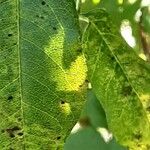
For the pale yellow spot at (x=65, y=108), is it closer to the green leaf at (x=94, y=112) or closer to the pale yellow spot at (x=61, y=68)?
the pale yellow spot at (x=61, y=68)

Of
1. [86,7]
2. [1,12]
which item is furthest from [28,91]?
[86,7]

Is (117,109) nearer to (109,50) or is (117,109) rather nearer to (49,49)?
(109,50)

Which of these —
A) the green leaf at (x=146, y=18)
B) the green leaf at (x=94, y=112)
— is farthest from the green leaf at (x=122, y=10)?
the green leaf at (x=94, y=112)

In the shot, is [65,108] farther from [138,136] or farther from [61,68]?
[138,136]

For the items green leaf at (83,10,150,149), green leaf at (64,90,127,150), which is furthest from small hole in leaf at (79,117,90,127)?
green leaf at (83,10,150,149)

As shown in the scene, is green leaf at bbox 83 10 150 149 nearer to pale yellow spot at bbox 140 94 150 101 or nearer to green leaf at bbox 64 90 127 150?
pale yellow spot at bbox 140 94 150 101
